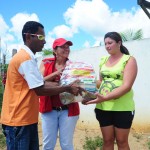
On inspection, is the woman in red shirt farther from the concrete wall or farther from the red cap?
the concrete wall

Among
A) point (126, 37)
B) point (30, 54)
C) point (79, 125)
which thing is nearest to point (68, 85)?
point (30, 54)

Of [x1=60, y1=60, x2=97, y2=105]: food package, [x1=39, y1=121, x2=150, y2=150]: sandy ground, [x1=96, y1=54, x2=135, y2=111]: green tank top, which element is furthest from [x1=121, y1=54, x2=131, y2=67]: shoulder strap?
[x1=39, y1=121, x2=150, y2=150]: sandy ground

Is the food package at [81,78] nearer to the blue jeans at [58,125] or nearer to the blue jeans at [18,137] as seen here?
the blue jeans at [58,125]

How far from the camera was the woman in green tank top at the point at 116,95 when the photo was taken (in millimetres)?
3227

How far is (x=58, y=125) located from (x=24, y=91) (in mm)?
971

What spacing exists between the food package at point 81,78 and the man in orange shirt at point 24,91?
Answer: 0.37 m

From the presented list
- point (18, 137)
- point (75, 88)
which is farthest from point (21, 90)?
point (75, 88)

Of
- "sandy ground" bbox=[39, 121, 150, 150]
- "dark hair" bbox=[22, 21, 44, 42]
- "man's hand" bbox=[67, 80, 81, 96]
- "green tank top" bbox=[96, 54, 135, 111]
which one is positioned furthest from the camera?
"sandy ground" bbox=[39, 121, 150, 150]

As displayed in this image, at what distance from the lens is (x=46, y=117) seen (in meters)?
3.46

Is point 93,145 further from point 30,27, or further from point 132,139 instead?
point 30,27

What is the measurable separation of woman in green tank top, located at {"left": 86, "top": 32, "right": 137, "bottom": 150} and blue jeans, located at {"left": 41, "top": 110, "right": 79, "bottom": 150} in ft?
1.16

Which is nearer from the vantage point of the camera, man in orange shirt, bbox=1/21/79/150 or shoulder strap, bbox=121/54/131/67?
man in orange shirt, bbox=1/21/79/150

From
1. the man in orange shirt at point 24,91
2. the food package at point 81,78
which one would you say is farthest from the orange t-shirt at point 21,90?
the food package at point 81,78

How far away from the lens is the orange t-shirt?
261 centimetres
